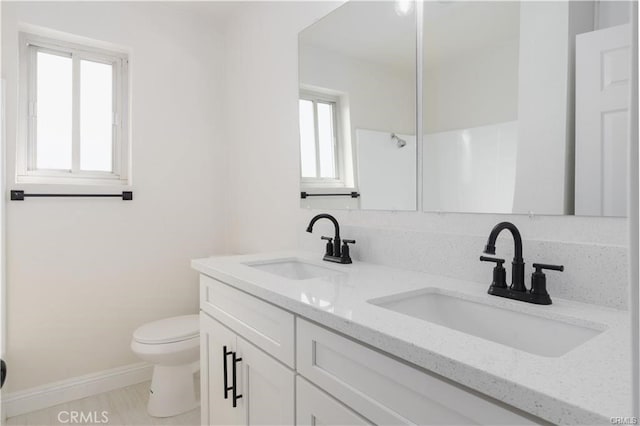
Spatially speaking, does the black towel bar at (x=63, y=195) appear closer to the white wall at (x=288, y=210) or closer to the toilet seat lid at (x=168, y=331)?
the white wall at (x=288, y=210)

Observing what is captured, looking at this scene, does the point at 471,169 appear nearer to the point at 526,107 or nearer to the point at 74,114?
the point at 526,107

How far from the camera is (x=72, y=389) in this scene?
217 cm

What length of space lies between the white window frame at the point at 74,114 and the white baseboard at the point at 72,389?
1.17m

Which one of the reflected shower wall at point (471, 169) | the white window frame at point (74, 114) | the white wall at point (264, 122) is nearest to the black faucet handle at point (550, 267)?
the reflected shower wall at point (471, 169)

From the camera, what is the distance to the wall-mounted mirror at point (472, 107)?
0.93 metres

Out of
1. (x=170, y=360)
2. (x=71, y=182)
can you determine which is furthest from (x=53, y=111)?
(x=170, y=360)

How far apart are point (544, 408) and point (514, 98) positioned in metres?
0.88

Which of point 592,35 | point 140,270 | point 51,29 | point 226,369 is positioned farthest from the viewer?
point 140,270

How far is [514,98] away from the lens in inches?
42.7

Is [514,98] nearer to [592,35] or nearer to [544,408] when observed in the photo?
[592,35]

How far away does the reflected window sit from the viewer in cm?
175

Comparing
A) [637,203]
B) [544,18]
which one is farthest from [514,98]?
[637,203]

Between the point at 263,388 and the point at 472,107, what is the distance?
3.65 feet

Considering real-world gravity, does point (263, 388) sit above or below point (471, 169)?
below
